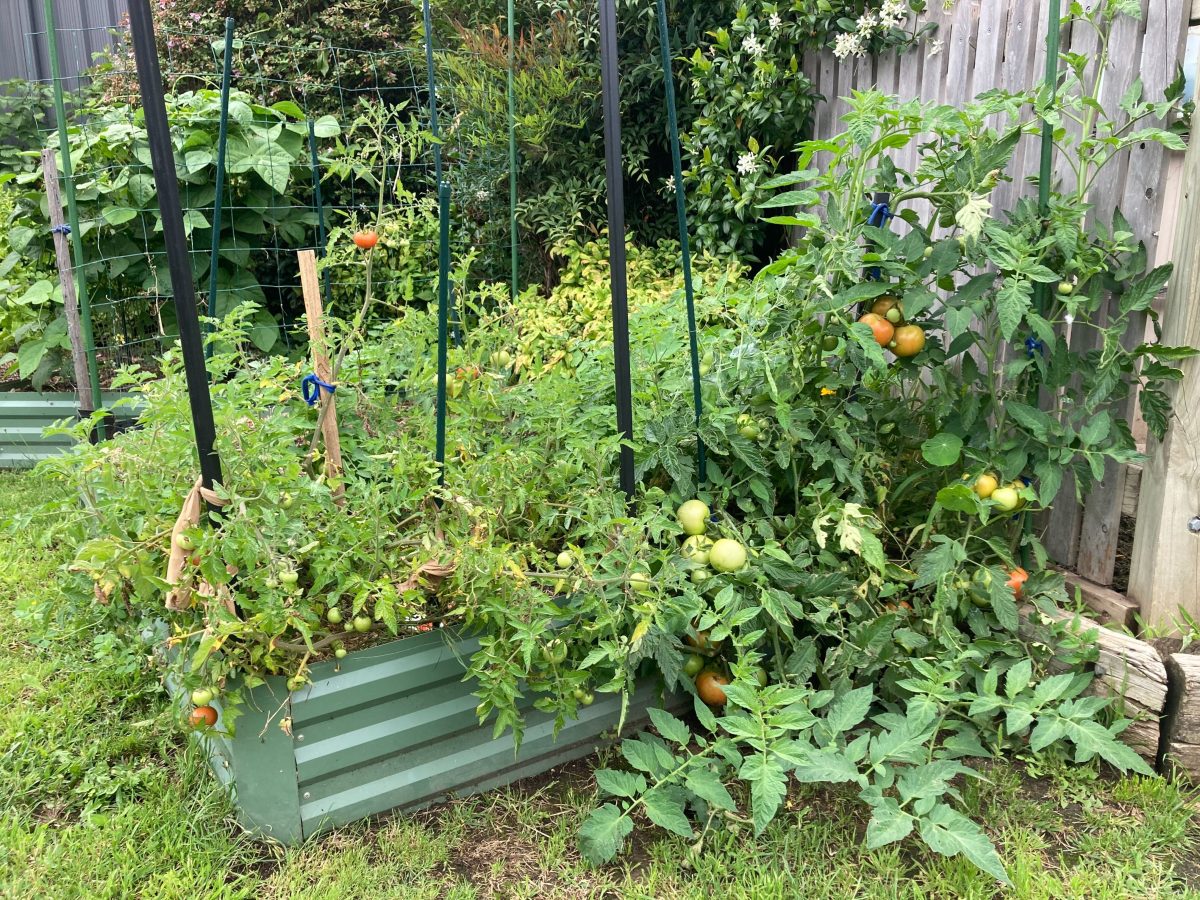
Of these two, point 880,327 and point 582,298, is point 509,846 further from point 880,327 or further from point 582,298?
point 582,298

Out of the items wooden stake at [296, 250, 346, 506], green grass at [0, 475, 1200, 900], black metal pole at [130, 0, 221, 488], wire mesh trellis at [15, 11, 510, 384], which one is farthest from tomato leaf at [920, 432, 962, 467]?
wire mesh trellis at [15, 11, 510, 384]

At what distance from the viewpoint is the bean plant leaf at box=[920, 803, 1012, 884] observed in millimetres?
1562

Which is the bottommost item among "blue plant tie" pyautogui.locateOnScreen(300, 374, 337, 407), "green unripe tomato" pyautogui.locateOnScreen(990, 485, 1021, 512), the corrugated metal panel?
"green unripe tomato" pyautogui.locateOnScreen(990, 485, 1021, 512)

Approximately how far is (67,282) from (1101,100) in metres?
3.95

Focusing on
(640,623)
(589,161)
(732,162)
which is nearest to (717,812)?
(640,623)

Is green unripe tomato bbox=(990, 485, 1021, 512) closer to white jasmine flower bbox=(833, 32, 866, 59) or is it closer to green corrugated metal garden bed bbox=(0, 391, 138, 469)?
white jasmine flower bbox=(833, 32, 866, 59)

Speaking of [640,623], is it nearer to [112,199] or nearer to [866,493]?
[866,493]

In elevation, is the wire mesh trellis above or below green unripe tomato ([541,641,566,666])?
above

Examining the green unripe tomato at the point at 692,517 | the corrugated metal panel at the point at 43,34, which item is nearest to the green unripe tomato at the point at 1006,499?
the green unripe tomato at the point at 692,517

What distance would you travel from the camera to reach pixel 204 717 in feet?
5.53

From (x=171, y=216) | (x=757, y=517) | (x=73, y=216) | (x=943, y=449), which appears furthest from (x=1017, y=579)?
(x=73, y=216)

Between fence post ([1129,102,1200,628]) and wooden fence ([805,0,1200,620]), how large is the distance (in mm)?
16

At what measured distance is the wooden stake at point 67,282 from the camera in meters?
3.66

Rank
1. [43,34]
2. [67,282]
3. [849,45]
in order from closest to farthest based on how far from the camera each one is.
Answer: [849,45] < [67,282] < [43,34]
